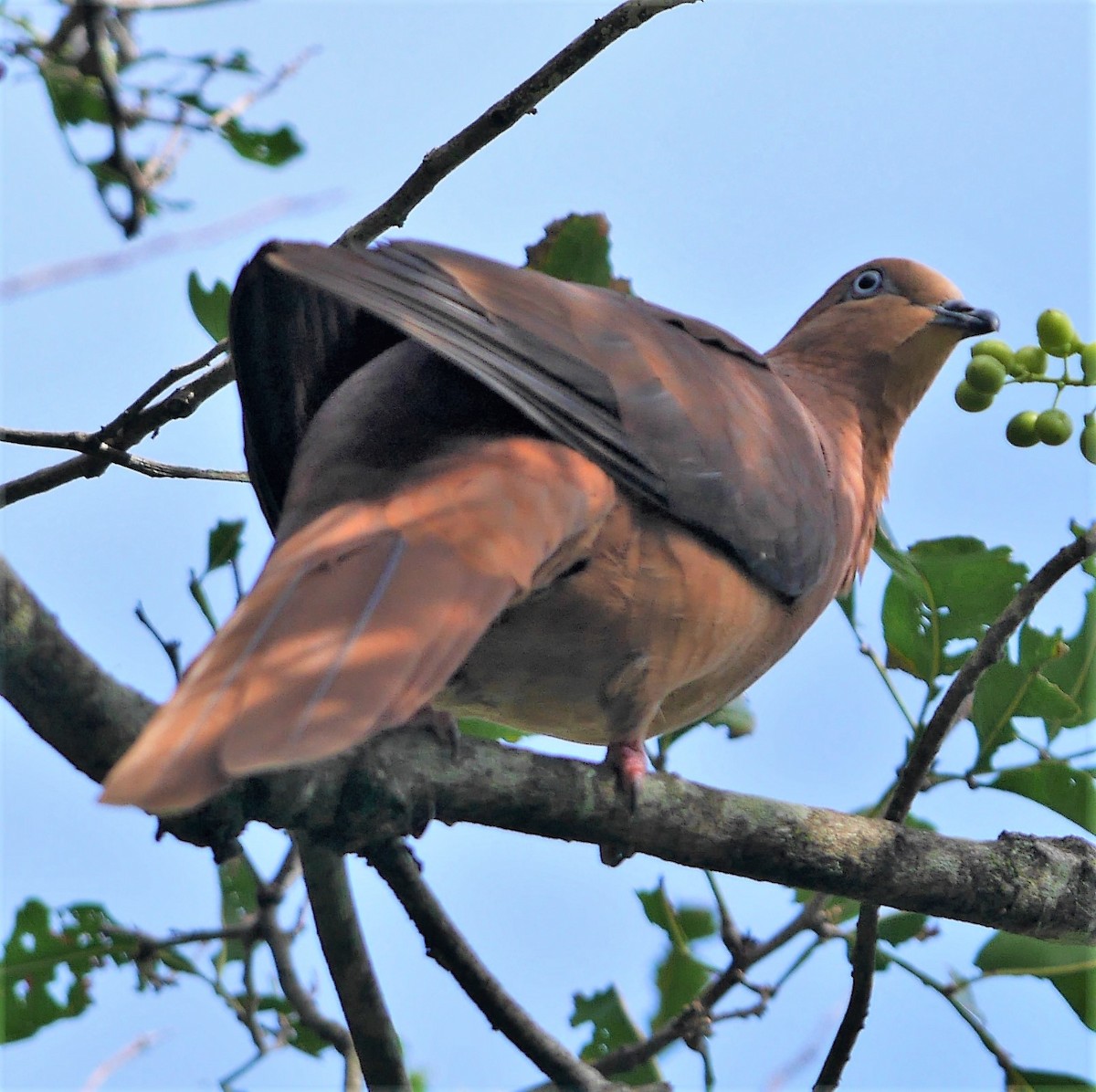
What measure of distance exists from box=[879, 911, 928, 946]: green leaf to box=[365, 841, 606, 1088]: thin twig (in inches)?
34.4

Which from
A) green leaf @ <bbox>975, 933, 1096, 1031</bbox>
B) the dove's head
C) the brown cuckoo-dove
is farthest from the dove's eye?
green leaf @ <bbox>975, 933, 1096, 1031</bbox>

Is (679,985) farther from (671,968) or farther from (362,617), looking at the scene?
(362,617)

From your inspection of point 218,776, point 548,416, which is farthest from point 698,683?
point 218,776

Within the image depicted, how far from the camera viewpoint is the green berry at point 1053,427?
3.13 metres

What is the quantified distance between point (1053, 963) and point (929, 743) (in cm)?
75

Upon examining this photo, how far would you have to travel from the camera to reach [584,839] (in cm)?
265

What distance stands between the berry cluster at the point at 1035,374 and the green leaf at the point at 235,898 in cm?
212

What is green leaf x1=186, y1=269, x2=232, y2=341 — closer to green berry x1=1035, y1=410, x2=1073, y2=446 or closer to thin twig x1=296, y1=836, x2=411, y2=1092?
thin twig x1=296, y1=836, x2=411, y2=1092

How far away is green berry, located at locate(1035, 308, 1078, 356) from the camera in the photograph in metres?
3.07

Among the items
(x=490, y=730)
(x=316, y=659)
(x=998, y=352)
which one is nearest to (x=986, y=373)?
(x=998, y=352)

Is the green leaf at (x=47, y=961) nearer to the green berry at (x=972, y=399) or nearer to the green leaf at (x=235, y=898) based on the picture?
the green leaf at (x=235, y=898)

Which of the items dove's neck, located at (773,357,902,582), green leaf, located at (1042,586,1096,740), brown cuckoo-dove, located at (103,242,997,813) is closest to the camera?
brown cuckoo-dove, located at (103,242,997,813)

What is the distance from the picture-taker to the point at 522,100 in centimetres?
289

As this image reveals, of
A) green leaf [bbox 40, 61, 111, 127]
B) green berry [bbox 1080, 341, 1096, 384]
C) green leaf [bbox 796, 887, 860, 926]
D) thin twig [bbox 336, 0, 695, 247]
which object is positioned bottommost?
green leaf [bbox 796, 887, 860, 926]
